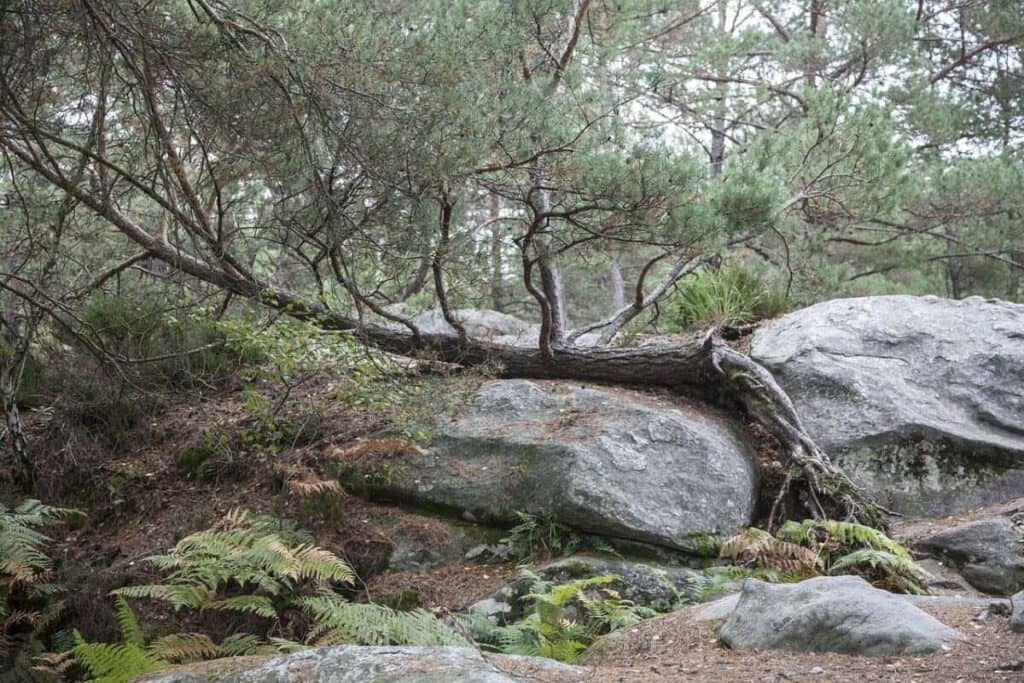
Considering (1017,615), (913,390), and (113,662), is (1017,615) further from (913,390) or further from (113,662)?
(913,390)

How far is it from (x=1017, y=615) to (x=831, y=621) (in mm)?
703

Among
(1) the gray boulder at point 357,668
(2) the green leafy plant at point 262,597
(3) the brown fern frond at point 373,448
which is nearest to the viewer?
(1) the gray boulder at point 357,668

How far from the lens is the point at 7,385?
6.21 m

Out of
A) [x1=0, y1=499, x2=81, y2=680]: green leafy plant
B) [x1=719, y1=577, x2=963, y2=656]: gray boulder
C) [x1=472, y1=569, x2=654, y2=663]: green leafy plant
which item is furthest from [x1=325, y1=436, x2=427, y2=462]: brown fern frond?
[x1=719, y1=577, x2=963, y2=656]: gray boulder

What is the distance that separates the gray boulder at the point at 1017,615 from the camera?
345 centimetres

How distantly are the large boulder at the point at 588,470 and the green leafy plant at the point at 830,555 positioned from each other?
593 mm

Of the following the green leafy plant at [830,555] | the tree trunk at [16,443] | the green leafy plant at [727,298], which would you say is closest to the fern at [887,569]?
the green leafy plant at [830,555]

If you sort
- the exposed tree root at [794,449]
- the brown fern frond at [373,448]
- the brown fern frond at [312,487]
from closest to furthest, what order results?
the brown fern frond at [312,487] < the exposed tree root at [794,449] < the brown fern frond at [373,448]

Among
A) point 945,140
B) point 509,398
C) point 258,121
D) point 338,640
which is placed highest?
point 945,140

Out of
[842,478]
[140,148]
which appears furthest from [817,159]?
[140,148]

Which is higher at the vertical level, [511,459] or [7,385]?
[7,385]

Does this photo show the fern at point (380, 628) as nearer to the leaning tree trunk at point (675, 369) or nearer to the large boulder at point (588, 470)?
the large boulder at point (588, 470)

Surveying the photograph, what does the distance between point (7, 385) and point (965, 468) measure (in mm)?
7144

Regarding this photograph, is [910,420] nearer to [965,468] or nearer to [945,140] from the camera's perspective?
[965,468]
